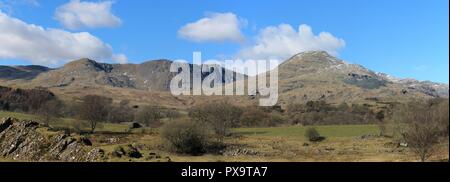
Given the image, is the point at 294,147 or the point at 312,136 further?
the point at 312,136

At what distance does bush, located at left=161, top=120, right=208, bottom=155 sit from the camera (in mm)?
A: 91500

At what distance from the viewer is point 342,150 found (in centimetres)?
9931

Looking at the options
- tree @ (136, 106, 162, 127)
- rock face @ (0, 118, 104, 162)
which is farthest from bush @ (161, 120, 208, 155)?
tree @ (136, 106, 162, 127)

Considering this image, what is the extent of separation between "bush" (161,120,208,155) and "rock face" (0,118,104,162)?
2721 centimetres

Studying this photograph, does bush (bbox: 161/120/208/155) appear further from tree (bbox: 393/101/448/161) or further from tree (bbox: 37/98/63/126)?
tree (bbox: 37/98/63/126)

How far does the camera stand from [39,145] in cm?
6462

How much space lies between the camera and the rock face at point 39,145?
58.8 meters

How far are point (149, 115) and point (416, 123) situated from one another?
115248mm

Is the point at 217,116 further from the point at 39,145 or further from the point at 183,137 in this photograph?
the point at 39,145

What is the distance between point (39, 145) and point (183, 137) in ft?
104

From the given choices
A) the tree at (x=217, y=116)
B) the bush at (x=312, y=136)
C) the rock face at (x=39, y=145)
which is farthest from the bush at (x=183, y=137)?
the bush at (x=312, y=136)

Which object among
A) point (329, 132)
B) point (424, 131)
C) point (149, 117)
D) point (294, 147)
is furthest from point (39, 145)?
point (149, 117)

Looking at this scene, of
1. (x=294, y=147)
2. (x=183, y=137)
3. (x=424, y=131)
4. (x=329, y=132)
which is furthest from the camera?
(x=329, y=132)
